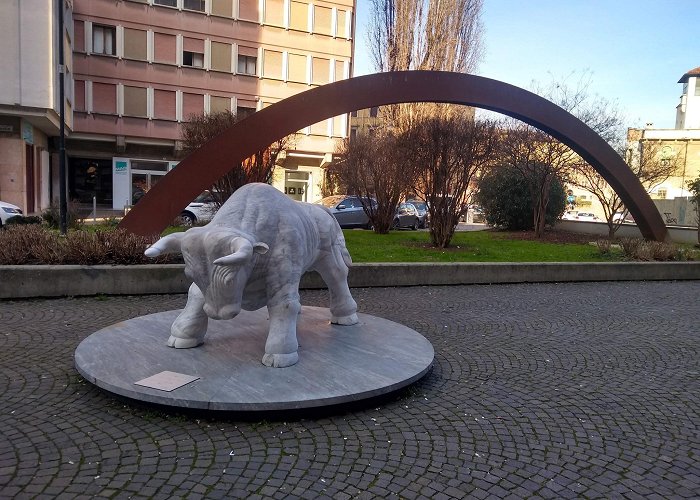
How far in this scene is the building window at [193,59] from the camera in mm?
32938

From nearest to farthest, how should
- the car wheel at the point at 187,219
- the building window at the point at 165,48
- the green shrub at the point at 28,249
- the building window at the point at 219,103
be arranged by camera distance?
the green shrub at the point at 28,249 < the car wheel at the point at 187,219 < the building window at the point at 165,48 < the building window at the point at 219,103

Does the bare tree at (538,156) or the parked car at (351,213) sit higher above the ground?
the bare tree at (538,156)

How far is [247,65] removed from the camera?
34.1 meters

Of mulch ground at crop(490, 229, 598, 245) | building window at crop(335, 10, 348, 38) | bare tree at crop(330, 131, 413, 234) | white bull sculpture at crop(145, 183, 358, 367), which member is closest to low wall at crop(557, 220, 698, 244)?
mulch ground at crop(490, 229, 598, 245)

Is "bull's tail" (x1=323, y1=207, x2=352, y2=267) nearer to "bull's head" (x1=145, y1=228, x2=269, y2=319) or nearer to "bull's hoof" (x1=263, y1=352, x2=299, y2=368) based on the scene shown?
"bull's hoof" (x1=263, y1=352, x2=299, y2=368)

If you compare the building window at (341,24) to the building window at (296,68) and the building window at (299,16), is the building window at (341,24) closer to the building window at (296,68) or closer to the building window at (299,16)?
the building window at (299,16)

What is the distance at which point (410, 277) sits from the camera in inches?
405

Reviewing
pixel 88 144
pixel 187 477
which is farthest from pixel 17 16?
pixel 187 477

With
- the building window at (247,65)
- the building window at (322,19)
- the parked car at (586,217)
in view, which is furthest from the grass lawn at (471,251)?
the parked car at (586,217)

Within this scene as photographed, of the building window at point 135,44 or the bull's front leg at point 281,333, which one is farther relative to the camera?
the building window at point 135,44

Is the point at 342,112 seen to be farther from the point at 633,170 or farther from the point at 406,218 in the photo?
the point at 633,170

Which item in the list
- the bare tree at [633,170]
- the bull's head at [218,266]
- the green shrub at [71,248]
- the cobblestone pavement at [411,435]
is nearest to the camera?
the cobblestone pavement at [411,435]

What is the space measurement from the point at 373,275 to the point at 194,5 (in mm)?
29360

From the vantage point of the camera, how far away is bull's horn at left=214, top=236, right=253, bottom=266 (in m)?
3.77
